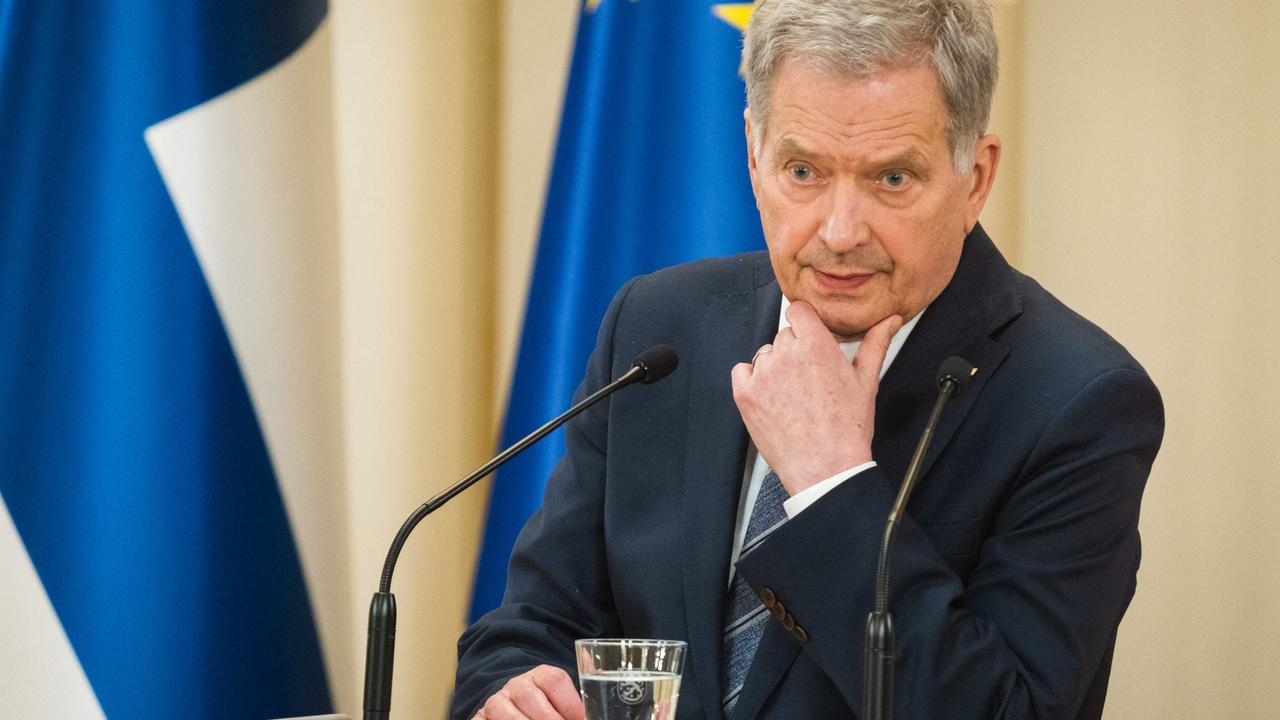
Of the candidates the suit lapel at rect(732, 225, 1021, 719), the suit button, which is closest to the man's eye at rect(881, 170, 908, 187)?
the suit lapel at rect(732, 225, 1021, 719)

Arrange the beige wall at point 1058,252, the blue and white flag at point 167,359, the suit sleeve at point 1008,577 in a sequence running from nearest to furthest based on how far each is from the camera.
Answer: the suit sleeve at point 1008,577 < the blue and white flag at point 167,359 < the beige wall at point 1058,252

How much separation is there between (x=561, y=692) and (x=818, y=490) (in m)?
0.40

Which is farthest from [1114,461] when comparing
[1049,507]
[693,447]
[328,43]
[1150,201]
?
[328,43]

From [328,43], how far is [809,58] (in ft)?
5.26

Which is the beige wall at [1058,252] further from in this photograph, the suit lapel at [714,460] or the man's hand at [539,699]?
the man's hand at [539,699]

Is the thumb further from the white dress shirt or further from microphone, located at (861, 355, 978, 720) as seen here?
microphone, located at (861, 355, 978, 720)

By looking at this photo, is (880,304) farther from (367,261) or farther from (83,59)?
(367,261)

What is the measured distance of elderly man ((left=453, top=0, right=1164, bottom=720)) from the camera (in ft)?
5.65

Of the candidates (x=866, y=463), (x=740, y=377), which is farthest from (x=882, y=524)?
(x=740, y=377)

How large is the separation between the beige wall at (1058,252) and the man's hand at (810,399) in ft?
4.08

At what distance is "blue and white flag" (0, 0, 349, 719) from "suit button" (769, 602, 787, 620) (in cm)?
146

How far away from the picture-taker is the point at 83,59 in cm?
263

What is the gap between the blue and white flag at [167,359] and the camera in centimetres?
257

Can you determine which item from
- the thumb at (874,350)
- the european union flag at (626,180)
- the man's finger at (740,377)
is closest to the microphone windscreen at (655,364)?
the man's finger at (740,377)
